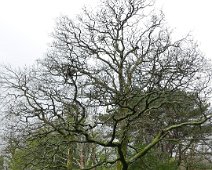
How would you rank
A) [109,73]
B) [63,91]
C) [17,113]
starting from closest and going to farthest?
[17,113], [63,91], [109,73]

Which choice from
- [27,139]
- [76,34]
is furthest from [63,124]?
[76,34]

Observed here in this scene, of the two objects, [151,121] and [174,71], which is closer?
[174,71]

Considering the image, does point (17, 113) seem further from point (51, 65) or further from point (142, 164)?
point (142, 164)

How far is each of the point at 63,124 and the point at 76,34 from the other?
722cm

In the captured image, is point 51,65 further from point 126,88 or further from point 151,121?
point 151,121

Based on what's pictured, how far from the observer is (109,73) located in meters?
20.3

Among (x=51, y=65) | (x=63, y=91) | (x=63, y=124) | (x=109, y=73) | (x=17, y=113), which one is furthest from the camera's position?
(x=109, y=73)

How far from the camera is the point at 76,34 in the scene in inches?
830

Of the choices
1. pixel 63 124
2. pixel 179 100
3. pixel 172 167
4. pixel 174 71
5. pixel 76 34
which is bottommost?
pixel 172 167

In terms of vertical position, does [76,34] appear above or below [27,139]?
above

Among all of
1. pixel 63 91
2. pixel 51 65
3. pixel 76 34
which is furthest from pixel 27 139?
pixel 76 34

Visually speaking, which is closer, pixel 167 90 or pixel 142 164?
pixel 167 90

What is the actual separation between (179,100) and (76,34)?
22.1 feet

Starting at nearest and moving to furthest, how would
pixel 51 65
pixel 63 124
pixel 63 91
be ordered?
pixel 63 124 → pixel 63 91 → pixel 51 65
